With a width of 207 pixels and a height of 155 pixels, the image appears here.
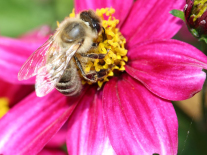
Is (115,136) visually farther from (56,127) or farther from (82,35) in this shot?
(82,35)

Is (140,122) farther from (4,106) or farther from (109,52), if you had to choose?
(4,106)

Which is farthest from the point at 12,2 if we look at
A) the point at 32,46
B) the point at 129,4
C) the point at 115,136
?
the point at 115,136

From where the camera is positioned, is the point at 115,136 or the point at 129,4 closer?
the point at 115,136

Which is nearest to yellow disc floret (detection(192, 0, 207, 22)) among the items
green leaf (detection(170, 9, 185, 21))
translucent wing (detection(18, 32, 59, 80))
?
green leaf (detection(170, 9, 185, 21))

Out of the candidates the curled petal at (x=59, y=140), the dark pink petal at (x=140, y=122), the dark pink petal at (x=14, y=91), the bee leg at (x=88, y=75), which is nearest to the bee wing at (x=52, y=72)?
the bee leg at (x=88, y=75)

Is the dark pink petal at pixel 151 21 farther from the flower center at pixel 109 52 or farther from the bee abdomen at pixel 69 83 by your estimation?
the bee abdomen at pixel 69 83
